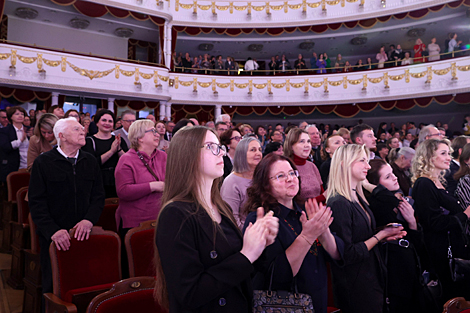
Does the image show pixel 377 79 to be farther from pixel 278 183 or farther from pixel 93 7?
pixel 278 183

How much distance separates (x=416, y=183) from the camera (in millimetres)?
2559

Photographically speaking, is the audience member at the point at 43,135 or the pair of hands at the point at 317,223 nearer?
the pair of hands at the point at 317,223

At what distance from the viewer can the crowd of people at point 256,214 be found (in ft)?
3.75

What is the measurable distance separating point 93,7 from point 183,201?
34.9ft

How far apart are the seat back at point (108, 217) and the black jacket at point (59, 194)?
428 mm

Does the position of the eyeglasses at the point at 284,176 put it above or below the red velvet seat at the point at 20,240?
above

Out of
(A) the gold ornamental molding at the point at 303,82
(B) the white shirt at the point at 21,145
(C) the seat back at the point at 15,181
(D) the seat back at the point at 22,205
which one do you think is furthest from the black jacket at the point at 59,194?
(A) the gold ornamental molding at the point at 303,82

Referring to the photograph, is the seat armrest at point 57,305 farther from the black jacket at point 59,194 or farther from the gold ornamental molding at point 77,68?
the gold ornamental molding at point 77,68

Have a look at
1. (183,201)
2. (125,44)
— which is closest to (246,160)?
(183,201)

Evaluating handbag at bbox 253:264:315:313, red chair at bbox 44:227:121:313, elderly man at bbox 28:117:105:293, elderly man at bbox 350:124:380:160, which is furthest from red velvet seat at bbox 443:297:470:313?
elderly man at bbox 350:124:380:160

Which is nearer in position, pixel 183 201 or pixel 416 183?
pixel 183 201

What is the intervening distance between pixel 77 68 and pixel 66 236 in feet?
29.4

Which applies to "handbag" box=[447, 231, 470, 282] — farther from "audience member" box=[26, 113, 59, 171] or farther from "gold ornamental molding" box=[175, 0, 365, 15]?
"gold ornamental molding" box=[175, 0, 365, 15]

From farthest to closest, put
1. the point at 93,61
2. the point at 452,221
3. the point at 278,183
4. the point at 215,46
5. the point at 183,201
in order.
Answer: the point at 215,46 → the point at 93,61 → the point at 452,221 → the point at 278,183 → the point at 183,201
